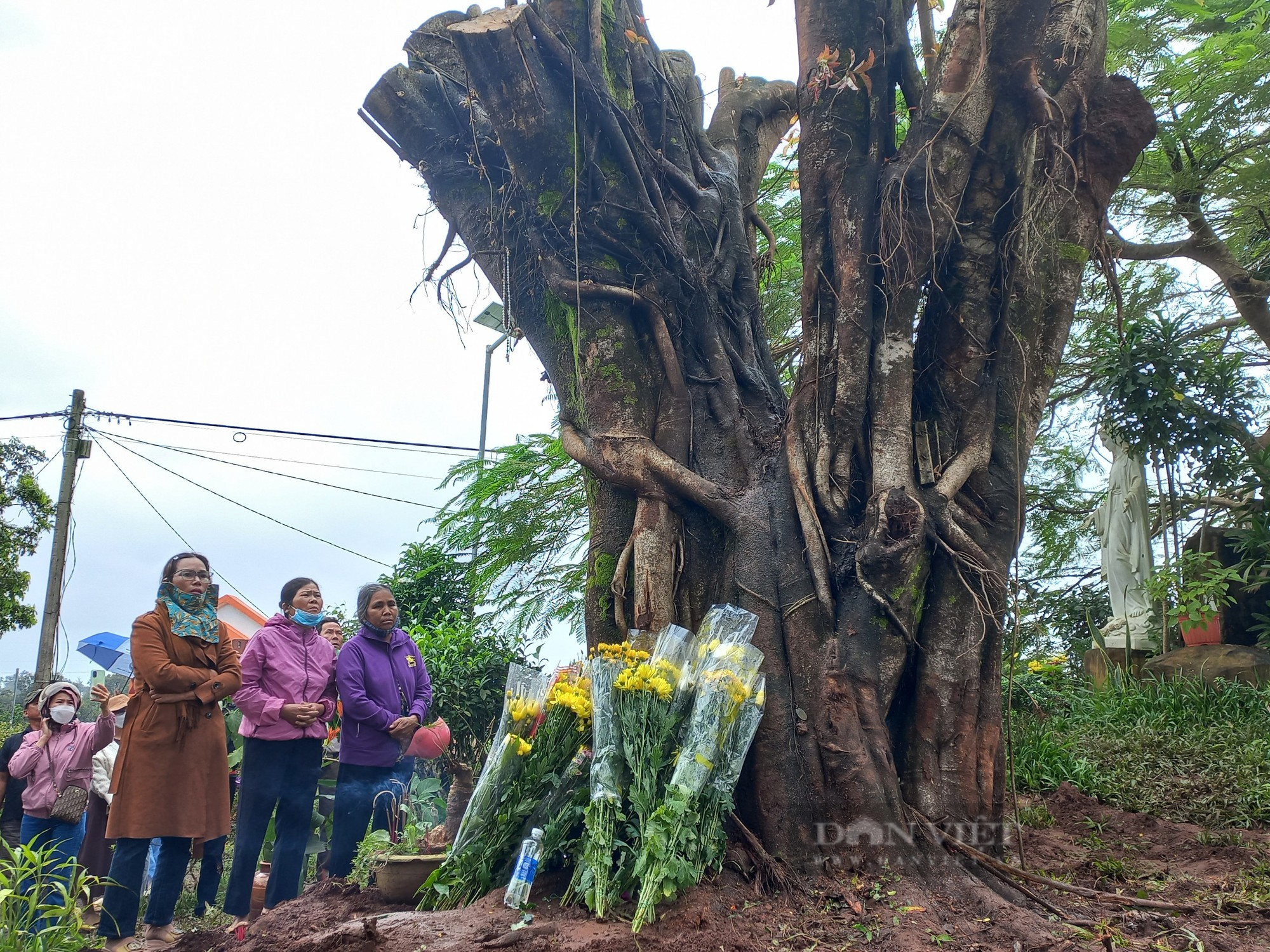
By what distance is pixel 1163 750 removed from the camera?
6133 millimetres

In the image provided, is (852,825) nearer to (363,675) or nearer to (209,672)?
(363,675)

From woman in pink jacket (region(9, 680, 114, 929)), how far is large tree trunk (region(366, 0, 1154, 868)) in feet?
10.5

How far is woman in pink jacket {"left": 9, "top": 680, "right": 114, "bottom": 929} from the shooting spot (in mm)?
5109

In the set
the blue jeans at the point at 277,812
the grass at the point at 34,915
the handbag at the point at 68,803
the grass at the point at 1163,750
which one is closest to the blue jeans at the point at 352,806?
the blue jeans at the point at 277,812

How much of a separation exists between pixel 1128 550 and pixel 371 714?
7.64 meters

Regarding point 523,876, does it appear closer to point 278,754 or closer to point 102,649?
point 278,754

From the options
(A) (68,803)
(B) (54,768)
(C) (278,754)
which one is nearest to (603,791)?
(C) (278,754)

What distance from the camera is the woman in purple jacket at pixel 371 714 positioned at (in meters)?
4.54

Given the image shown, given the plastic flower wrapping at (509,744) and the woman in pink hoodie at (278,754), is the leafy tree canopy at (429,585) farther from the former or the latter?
the plastic flower wrapping at (509,744)

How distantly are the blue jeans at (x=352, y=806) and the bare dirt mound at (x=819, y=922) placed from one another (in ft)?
1.93

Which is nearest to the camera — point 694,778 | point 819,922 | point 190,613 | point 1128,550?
point 819,922

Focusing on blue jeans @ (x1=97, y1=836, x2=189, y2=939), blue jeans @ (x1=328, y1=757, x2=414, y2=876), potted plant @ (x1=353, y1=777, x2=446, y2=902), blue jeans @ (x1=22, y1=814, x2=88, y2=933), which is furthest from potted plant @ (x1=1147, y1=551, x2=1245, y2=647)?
blue jeans @ (x1=22, y1=814, x2=88, y2=933)

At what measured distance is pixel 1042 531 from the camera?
1231 centimetres

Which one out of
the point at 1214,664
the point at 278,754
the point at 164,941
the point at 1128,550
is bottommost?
the point at 164,941
